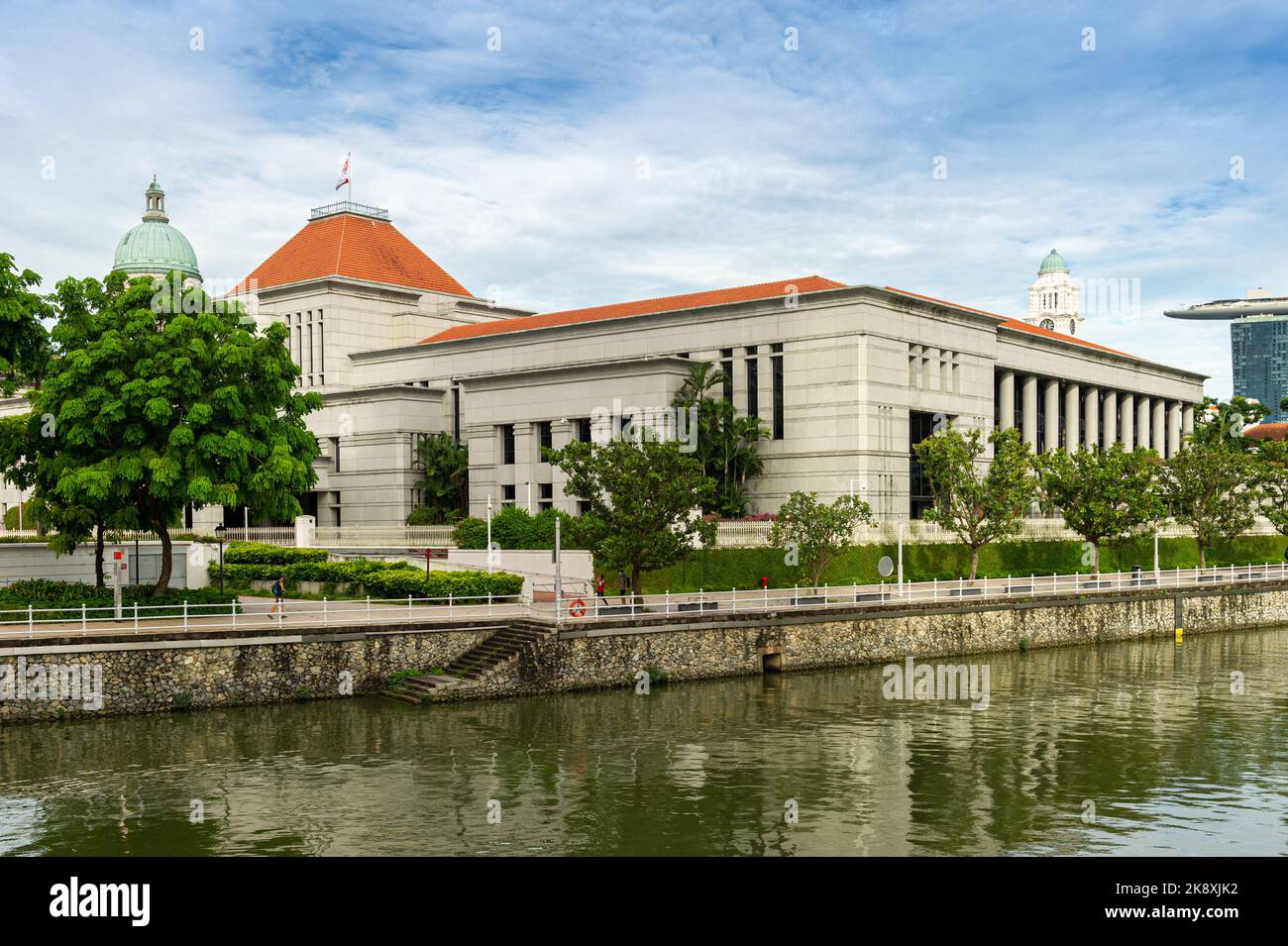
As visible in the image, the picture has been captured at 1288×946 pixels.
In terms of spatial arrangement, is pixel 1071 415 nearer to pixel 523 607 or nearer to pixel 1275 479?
pixel 1275 479

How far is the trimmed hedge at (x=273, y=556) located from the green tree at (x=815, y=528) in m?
21.2

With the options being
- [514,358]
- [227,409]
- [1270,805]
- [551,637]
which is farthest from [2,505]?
[1270,805]

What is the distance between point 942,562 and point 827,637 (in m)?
20.3

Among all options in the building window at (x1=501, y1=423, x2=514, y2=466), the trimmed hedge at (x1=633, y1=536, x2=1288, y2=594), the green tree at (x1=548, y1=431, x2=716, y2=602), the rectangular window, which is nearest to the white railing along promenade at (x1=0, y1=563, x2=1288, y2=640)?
the trimmed hedge at (x1=633, y1=536, x2=1288, y2=594)

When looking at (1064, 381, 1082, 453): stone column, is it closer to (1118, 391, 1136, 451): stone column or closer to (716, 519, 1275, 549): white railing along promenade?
(1118, 391, 1136, 451): stone column

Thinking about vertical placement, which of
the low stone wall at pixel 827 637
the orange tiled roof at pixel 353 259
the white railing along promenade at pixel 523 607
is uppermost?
the orange tiled roof at pixel 353 259

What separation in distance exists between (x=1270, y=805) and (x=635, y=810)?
1394 centimetres

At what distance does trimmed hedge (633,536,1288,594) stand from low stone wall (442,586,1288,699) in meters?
6.26

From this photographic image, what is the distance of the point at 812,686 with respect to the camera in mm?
44500

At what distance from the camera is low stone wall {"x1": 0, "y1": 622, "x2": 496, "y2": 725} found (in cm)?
3453

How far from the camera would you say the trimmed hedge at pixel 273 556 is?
2285 inches

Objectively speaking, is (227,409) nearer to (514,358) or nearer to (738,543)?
(738,543)

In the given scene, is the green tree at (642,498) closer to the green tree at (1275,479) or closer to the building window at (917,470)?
the building window at (917,470)

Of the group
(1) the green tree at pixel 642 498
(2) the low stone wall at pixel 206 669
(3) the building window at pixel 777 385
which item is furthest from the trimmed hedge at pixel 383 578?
(3) the building window at pixel 777 385
